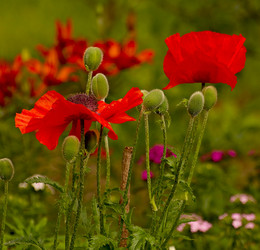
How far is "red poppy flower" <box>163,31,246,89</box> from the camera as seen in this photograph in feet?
2.40

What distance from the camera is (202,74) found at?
75 cm

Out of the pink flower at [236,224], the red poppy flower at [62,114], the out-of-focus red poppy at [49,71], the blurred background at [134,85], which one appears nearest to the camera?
the red poppy flower at [62,114]

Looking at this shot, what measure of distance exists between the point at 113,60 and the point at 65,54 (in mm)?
190

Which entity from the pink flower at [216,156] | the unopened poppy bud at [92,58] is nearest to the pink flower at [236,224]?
the pink flower at [216,156]

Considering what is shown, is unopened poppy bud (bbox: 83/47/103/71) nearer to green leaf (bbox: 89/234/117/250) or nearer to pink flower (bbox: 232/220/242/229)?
green leaf (bbox: 89/234/117/250)

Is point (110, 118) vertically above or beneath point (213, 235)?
above

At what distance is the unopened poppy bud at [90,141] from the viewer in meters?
0.72

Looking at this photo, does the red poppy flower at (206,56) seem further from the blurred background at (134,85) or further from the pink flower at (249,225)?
the pink flower at (249,225)

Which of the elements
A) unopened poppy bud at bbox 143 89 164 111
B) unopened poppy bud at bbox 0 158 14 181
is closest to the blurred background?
unopened poppy bud at bbox 143 89 164 111

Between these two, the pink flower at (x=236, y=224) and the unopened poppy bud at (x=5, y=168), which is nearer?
the unopened poppy bud at (x=5, y=168)

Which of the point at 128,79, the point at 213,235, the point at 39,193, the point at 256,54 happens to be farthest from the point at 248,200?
the point at 256,54

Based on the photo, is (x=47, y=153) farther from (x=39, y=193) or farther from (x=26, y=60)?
(x=39, y=193)

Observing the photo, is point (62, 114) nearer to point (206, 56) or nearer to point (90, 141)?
point (90, 141)

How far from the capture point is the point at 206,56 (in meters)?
0.73
